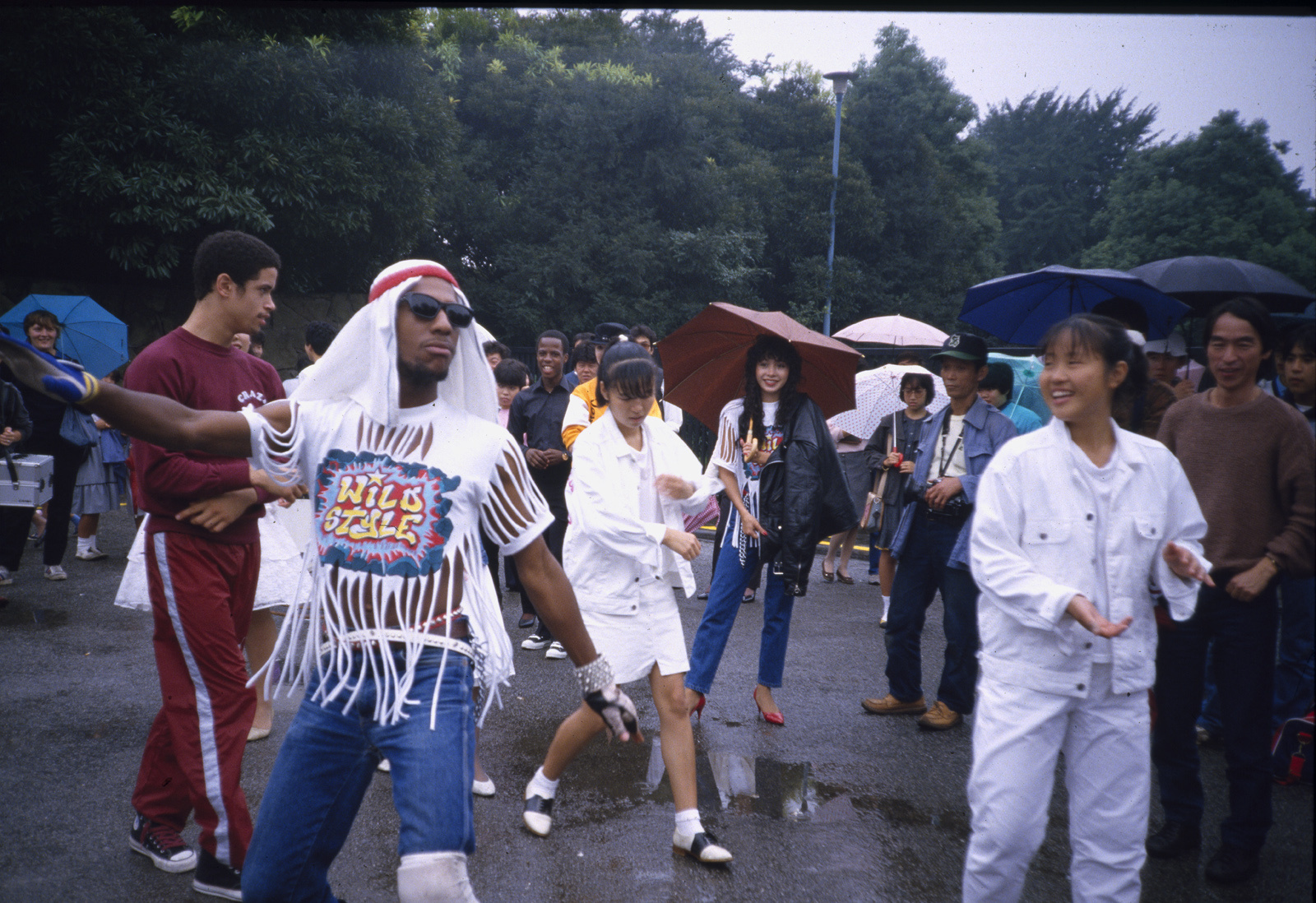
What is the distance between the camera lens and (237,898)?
3.22 meters

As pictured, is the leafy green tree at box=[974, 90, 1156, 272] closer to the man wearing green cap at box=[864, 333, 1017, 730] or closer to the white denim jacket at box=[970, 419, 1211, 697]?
the man wearing green cap at box=[864, 333, 1017, 730]

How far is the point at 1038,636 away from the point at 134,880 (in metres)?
3.21

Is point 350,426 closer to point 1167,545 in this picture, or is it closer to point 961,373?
point 1167,545

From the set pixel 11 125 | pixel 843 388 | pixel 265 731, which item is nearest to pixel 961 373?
pixel 843 388

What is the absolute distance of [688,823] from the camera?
3623mm

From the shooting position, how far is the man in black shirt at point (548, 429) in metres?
6.73

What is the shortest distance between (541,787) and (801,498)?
1935 mm

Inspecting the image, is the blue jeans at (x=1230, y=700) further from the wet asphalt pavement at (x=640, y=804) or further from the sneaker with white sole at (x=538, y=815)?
the sneaker with white sole at (x=538, y=815)

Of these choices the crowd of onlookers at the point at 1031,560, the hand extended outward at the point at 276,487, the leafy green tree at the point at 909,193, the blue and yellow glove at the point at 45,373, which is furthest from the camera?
the leafy green tree at the point at 909,193

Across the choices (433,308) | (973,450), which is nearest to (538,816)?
(433,308)

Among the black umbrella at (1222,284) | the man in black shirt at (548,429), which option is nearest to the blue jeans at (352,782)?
the man in black shirt at (548,429)

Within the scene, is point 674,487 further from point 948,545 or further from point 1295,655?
point 1295,655

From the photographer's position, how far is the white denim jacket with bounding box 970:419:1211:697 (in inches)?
108

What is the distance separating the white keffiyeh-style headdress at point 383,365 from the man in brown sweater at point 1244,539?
111 inches
